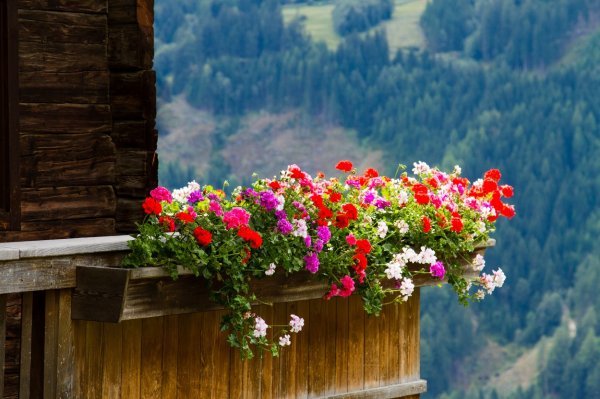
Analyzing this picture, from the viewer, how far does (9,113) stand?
4.79 meters

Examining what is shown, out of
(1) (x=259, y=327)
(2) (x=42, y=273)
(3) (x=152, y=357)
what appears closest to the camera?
(2) (x=42, y=273)

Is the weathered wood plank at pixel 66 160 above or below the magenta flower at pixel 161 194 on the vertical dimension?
above

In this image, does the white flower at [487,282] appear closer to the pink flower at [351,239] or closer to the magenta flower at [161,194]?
the pink flower at [351,239]

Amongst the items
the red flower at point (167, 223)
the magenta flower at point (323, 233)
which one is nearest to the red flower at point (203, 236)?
the red flower at point (167, 223)

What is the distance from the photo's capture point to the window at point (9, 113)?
4777mm

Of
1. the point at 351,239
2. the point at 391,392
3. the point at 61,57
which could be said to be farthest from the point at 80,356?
the point at 391,392

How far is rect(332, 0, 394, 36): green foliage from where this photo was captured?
93125 mm

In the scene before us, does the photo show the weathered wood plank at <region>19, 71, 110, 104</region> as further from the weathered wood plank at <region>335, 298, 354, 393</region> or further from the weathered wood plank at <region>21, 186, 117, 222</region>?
the weathered wood plank at <region>335, 298, 354, 393</region>

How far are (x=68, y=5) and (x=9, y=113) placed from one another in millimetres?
605

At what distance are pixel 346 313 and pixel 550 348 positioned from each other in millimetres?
72086

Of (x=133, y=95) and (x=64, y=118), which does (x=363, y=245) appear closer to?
(x=133, y=95)

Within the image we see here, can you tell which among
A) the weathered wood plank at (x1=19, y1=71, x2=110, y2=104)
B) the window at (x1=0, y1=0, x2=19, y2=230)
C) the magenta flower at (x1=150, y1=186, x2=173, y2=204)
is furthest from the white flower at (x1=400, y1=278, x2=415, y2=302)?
the window at (x1=0, y1=0, x2=19, y2=230)

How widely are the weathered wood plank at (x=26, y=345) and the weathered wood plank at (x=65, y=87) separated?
3.06 feet

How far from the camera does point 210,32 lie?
9344 centimetres
